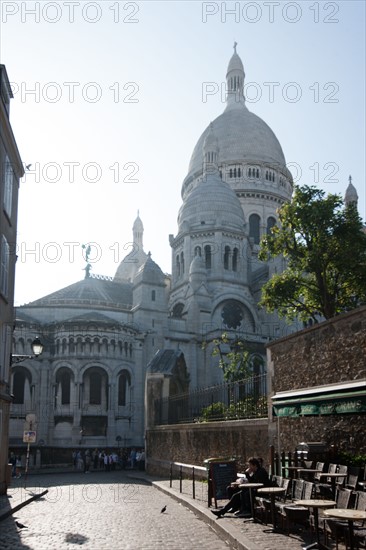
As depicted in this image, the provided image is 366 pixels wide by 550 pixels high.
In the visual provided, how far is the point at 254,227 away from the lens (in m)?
76.3

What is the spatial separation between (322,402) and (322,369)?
2.11 meters

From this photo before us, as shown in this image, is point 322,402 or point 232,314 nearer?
point 322,402

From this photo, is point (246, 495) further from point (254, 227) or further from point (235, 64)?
point (235, 64)

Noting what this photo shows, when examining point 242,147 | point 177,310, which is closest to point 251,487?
point 177,310

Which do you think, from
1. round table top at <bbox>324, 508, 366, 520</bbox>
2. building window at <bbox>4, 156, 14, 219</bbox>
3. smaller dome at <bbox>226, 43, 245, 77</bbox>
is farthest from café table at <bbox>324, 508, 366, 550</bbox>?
smaller dome at <bbox>226, 43, 245, 77</bbox>

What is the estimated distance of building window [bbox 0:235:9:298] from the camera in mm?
21047

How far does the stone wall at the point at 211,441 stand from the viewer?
19.4 m

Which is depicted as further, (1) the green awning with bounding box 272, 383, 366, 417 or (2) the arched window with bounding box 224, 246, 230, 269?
(2) the arched window with bounding box 224, 246, 230, 269

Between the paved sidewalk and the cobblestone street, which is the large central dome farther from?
the paved sidewalk

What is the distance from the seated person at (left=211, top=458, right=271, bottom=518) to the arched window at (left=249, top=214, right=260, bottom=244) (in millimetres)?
62703

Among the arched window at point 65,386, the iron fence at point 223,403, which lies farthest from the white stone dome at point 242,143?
the iron fence at point 223,403

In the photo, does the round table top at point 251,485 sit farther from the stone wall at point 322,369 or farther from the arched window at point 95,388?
the arched window at point 95,388

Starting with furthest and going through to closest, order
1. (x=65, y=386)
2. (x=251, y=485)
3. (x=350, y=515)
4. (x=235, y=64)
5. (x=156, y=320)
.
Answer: (x=235, y=64)
(x=156, y=320)
(x=65, y=386)
(x=251, y=485)
(x=350, y=515)

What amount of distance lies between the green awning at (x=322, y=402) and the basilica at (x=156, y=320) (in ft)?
59.1
